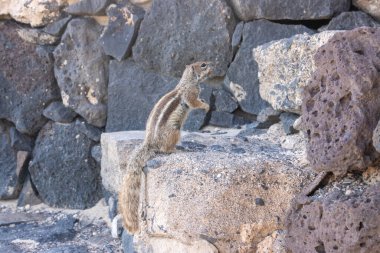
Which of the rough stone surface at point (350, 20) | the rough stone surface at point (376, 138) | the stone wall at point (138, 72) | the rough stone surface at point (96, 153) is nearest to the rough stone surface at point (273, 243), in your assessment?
the stone wall at point (138, 72)

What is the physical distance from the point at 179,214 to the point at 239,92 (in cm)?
163

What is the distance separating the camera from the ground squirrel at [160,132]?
3080 mm

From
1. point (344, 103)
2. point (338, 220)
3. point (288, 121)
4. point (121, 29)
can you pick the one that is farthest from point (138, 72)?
point (338, 220)

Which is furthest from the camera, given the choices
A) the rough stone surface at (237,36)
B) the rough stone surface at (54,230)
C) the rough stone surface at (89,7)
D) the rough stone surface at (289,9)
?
the rough stone surface at (89,7)

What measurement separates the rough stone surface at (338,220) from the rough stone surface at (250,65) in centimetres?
164

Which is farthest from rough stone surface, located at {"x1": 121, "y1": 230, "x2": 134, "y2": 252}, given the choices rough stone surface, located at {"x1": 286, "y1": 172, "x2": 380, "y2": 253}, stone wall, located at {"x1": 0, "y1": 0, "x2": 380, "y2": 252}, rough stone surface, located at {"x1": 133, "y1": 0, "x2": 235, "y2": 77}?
rough stone surface, located at {"x1": 133, "y1": 0, "x2": 235, "y2": 77}

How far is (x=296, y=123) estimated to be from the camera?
3.50m

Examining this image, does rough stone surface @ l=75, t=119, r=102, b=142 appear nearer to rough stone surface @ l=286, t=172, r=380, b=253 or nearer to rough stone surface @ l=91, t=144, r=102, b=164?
rough stone surface @ l=91, t=144, r=102, b=164

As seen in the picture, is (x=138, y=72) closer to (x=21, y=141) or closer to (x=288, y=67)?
(x=21, y=141)

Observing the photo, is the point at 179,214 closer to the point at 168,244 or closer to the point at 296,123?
the point at 168,244

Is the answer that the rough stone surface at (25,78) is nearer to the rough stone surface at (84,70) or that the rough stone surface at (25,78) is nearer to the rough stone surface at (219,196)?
the rough stone surface at (84,70)

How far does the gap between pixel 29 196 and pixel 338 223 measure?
343 cm

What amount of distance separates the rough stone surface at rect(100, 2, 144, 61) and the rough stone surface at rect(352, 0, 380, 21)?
57.0 inches

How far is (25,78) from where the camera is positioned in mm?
5238
